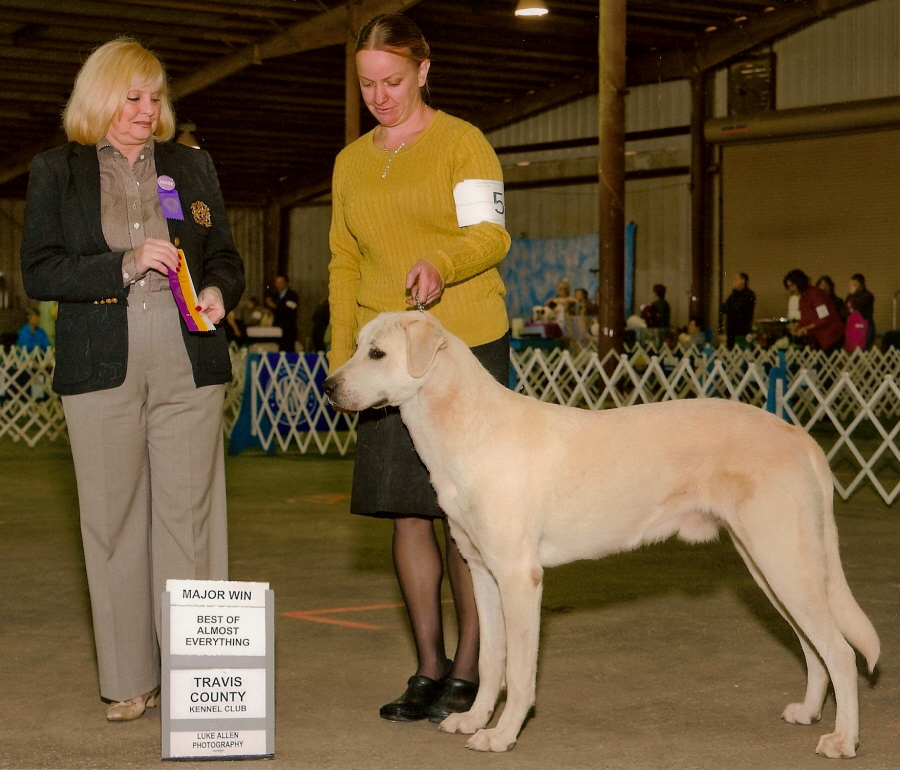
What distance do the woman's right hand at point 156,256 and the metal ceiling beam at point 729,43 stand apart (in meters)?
17.4

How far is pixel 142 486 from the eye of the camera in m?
2.97

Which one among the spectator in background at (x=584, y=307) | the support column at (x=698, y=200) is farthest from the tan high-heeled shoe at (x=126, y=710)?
the support column at (x=698, y=200)

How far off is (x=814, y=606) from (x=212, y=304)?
1651 millimetres

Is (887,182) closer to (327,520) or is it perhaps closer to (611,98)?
(611,98)

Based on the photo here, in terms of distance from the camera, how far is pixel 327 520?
6.40 meters

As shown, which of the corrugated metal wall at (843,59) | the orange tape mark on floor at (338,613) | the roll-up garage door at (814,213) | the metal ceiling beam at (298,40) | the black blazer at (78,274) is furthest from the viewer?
the roll-up garage door at (814,213)

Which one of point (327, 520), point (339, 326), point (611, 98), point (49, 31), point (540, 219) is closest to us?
point (339, 326)

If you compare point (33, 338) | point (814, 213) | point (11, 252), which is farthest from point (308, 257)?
point (33, 338)

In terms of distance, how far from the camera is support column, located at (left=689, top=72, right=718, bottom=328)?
19500 millimetres

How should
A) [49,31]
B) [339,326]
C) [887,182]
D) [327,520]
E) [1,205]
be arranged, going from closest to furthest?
[339,326], [327,520], [49,31], [887,182], [1,205]

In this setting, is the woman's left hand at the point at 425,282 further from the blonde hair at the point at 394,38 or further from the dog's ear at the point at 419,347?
the blonde hair at the point at 394,38

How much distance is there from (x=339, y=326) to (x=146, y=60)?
2.82 feet

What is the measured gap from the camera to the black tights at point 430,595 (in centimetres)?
309

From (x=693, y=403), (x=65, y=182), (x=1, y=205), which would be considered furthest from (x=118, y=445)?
(x=1, y=205)
